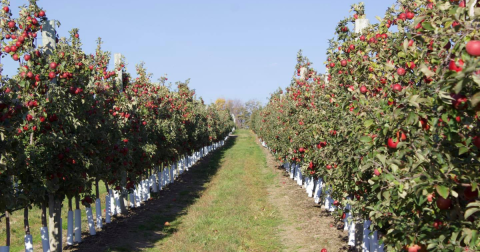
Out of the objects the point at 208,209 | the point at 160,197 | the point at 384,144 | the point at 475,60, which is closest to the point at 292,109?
the point at 208,209

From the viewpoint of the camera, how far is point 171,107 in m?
21.3

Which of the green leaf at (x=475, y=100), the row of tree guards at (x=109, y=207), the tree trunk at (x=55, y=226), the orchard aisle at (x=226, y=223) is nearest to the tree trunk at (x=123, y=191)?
the row of tree guards at (x=109, y=207)

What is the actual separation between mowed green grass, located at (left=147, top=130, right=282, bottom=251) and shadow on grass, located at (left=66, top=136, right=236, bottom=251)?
29 cm

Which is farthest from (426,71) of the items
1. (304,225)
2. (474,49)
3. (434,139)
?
(304,225)

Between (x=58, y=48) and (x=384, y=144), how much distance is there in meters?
7.12

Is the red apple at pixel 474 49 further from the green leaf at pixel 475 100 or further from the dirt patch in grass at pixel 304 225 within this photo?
the dirt patch in grass at pixel 304 225

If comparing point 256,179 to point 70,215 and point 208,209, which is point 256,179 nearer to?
point 208,209

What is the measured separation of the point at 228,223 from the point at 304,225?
242 centimetres

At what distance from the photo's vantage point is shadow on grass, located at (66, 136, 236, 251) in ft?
36.0

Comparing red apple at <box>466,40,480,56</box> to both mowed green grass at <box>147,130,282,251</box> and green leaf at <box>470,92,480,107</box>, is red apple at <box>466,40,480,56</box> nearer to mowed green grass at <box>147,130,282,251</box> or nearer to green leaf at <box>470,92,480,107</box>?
green leaf at <box>470,92,480,107</box>

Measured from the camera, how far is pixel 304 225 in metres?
13.1

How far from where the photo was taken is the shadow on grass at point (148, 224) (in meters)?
11.0

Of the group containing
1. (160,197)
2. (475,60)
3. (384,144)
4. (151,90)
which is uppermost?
(151,90)

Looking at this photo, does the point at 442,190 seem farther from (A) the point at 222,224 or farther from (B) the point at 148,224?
(B) the point at 148,224
